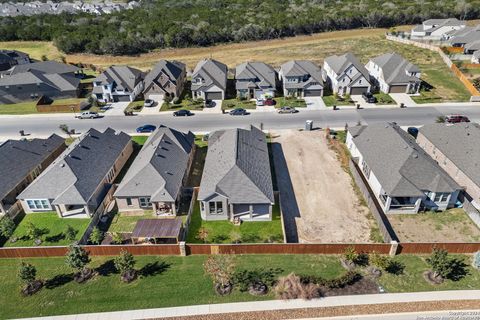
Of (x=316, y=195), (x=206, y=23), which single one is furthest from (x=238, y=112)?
(x=206, y=23)

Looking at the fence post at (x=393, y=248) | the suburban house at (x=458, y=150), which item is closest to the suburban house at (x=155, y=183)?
the fence post at (x=393, y=248)

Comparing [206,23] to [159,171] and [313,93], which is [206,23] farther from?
[159,171]

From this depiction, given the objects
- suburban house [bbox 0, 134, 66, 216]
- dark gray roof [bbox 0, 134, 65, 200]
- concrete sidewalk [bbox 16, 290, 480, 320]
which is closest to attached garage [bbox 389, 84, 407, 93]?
concrete sidewalk [bbox 16, 290, 480, 320]

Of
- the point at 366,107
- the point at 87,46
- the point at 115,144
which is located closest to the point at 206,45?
the point at 87,46

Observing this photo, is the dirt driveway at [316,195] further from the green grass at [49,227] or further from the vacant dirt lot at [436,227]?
the green grass at [49,227]

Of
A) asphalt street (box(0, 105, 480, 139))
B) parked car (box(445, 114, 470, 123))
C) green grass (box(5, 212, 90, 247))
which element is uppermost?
parked car (box(445, 114, 470, 123))

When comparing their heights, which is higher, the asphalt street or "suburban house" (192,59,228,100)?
"suburban house" (192,59,228,100)

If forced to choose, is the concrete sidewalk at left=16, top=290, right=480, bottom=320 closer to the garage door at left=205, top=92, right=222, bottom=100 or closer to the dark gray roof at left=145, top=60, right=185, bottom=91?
the garage door at left=205, top=92, right=222, bottom=100
